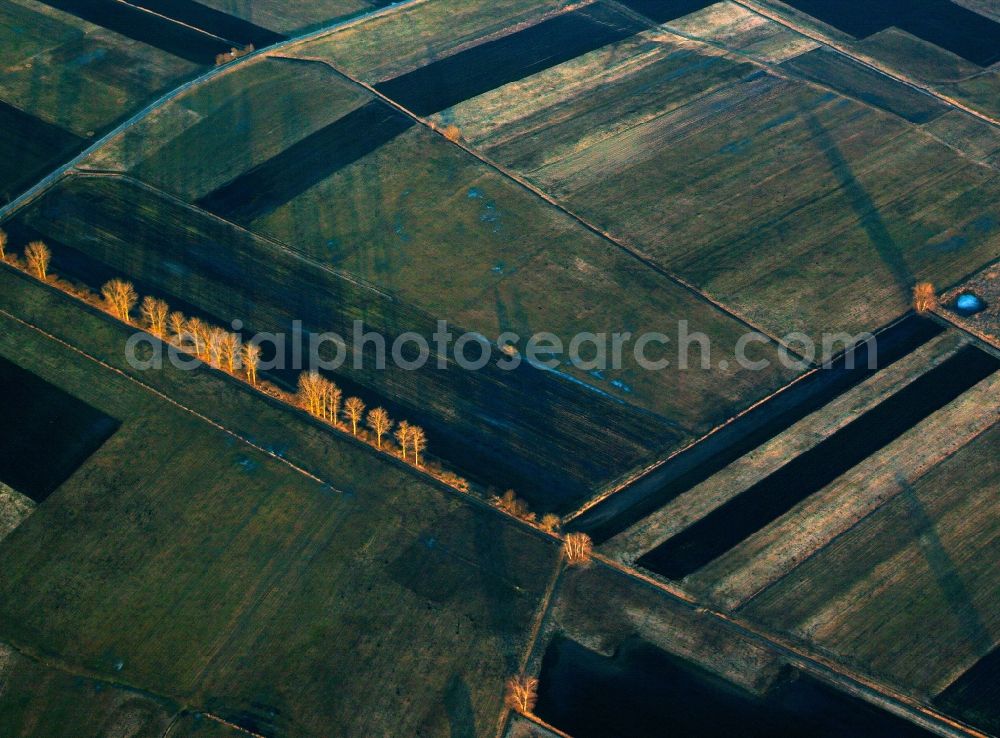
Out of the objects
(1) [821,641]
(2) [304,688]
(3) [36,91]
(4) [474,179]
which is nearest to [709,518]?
(1) [821,641]

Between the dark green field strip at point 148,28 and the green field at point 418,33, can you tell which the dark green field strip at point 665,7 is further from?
the dark green field strip at point 148,28

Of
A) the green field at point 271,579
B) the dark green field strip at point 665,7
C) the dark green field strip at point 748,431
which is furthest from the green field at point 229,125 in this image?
the dark green field strip at point 748,431

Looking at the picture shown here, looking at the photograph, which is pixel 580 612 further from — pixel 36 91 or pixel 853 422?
pixel 36 91

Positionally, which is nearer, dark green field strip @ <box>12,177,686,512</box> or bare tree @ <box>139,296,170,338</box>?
dark green field strip @ <box>12,177,686,512</box>

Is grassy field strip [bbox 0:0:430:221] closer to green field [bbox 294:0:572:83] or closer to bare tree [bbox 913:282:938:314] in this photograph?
green field [bbox 294:0:572:83]

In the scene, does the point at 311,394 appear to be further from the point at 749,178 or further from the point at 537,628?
the point at 749,178

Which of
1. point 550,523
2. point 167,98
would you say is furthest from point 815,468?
point 167,98

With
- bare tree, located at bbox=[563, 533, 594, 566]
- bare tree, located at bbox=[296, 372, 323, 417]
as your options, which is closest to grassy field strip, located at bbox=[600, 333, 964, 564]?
bare tree, located at bbox=[563, 533, 594, 566]
